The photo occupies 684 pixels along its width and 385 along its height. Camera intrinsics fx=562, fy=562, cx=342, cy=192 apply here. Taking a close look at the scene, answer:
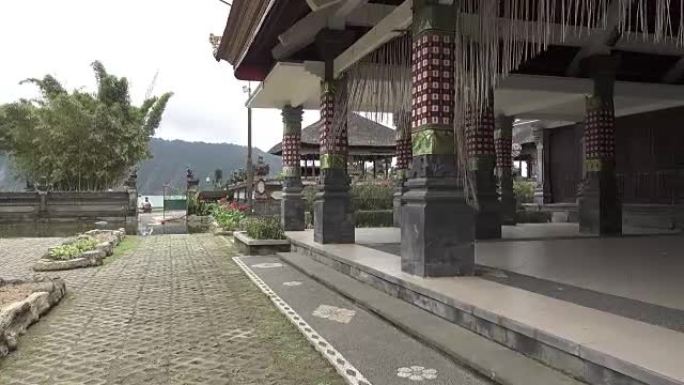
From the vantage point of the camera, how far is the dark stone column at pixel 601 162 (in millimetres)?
10094

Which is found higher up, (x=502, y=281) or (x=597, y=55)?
(x=597, y=55)

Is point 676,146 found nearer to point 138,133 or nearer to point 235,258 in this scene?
point 235,258

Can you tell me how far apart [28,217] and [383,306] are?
2415 cm

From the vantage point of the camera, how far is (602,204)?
10109 mm

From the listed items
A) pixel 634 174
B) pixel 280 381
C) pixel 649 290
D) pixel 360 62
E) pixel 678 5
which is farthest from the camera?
pixel 634 174

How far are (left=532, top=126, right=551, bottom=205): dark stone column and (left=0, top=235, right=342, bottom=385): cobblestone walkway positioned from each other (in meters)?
13.0

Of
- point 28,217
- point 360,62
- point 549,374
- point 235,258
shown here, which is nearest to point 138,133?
point 28,217

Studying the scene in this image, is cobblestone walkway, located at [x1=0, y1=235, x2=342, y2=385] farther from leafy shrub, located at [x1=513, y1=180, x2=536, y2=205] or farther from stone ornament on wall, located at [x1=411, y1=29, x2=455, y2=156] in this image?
leafy shrub, located at [x1=513, y1=180, x2=536, y2=205]

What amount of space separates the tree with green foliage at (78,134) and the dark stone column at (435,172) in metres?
24.6

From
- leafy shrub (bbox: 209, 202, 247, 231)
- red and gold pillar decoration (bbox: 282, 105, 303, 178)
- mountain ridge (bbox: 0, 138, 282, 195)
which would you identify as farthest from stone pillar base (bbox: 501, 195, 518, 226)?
mountain ridge (bbox: 0, 138, 282, 195)

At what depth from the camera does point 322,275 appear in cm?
722

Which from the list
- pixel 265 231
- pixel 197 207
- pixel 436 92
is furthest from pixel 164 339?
pixel 197 207

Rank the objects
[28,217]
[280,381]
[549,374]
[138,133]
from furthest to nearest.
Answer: [138,133] < [28,217] < [280,381] < [549,374]

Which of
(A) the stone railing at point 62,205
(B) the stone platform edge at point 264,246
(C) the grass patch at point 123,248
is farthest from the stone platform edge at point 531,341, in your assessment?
(A) the stone railing at point 62,205
